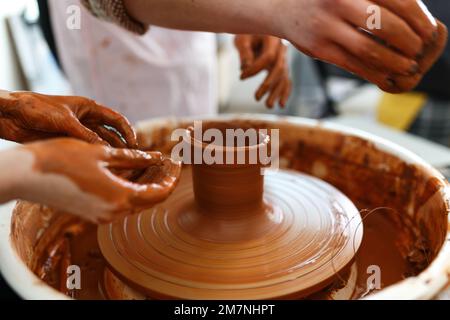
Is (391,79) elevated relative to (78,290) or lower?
elevated

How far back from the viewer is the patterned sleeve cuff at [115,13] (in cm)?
119

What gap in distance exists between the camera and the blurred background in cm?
183

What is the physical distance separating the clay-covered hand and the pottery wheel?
385 millimetres

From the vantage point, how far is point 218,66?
3414 mm

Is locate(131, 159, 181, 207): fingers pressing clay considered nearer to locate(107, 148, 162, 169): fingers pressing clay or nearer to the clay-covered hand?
locate(107, 148, 162, 169): fingers pressing clay

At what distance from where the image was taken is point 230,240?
3.35 feet

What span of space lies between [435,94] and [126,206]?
8.05ft

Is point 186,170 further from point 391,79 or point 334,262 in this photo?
point 391,79

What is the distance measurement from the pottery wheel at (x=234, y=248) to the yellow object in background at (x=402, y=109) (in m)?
1.69

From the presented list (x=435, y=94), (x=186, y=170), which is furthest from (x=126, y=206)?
(x=435, y=94)

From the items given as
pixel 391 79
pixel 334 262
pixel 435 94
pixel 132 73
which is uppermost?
pixel 391 79

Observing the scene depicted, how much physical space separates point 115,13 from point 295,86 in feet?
9.19

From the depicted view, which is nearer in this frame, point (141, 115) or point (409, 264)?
point (409, 264)
